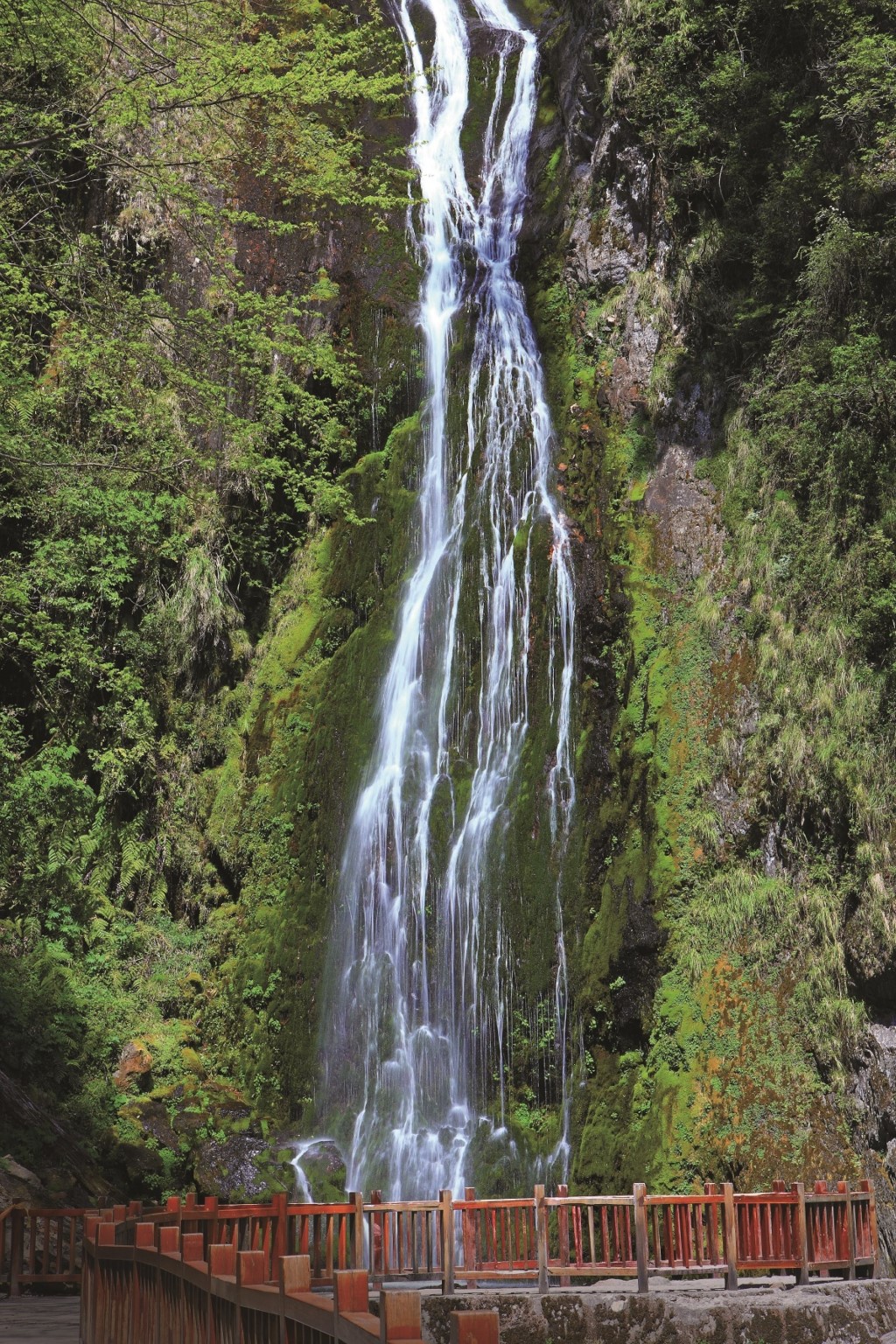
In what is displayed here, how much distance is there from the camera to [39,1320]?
342 inches

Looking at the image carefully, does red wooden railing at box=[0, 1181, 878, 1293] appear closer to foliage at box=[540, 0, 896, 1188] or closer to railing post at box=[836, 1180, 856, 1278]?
railing post at box=[836, 1180, 856, 1278]

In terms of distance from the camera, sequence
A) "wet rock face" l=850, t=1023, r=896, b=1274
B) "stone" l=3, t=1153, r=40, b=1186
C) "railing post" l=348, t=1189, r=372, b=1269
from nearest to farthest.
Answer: "railing post" l=348, t=1189, r=372, b=1269, "wet rock face" l=850, t=1023, r=896, b=1274, "stone" l=3, t=1153, r=40, b=1186

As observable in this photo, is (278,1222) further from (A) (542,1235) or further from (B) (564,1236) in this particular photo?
(B) (564,1236)

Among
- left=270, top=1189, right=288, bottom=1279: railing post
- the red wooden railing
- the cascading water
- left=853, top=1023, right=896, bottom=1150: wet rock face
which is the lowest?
the red wooden railing

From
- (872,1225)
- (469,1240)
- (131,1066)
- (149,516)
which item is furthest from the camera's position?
(149,516)

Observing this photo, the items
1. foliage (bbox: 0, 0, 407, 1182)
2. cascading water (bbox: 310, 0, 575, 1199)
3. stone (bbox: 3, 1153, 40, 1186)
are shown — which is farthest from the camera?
foliage (bbox: 0, 0, 407, 1182)

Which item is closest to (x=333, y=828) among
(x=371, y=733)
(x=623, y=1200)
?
(x=371, y=733)

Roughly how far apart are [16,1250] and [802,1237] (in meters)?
6.79

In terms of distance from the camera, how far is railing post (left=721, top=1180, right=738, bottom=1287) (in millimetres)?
8648

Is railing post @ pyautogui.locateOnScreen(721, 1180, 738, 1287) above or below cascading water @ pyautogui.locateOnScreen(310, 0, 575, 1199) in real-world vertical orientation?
below

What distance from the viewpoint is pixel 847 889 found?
471 inches

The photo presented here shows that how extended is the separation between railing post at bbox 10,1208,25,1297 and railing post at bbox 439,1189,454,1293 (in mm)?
4322

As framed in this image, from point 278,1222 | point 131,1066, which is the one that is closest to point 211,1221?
point 278,1222

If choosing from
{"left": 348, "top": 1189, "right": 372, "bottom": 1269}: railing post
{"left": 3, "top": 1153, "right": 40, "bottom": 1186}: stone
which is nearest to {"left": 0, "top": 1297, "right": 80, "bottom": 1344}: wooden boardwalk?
{"left": 3, "top": 1153, "right": 40, "bottom": 1186}: stone
